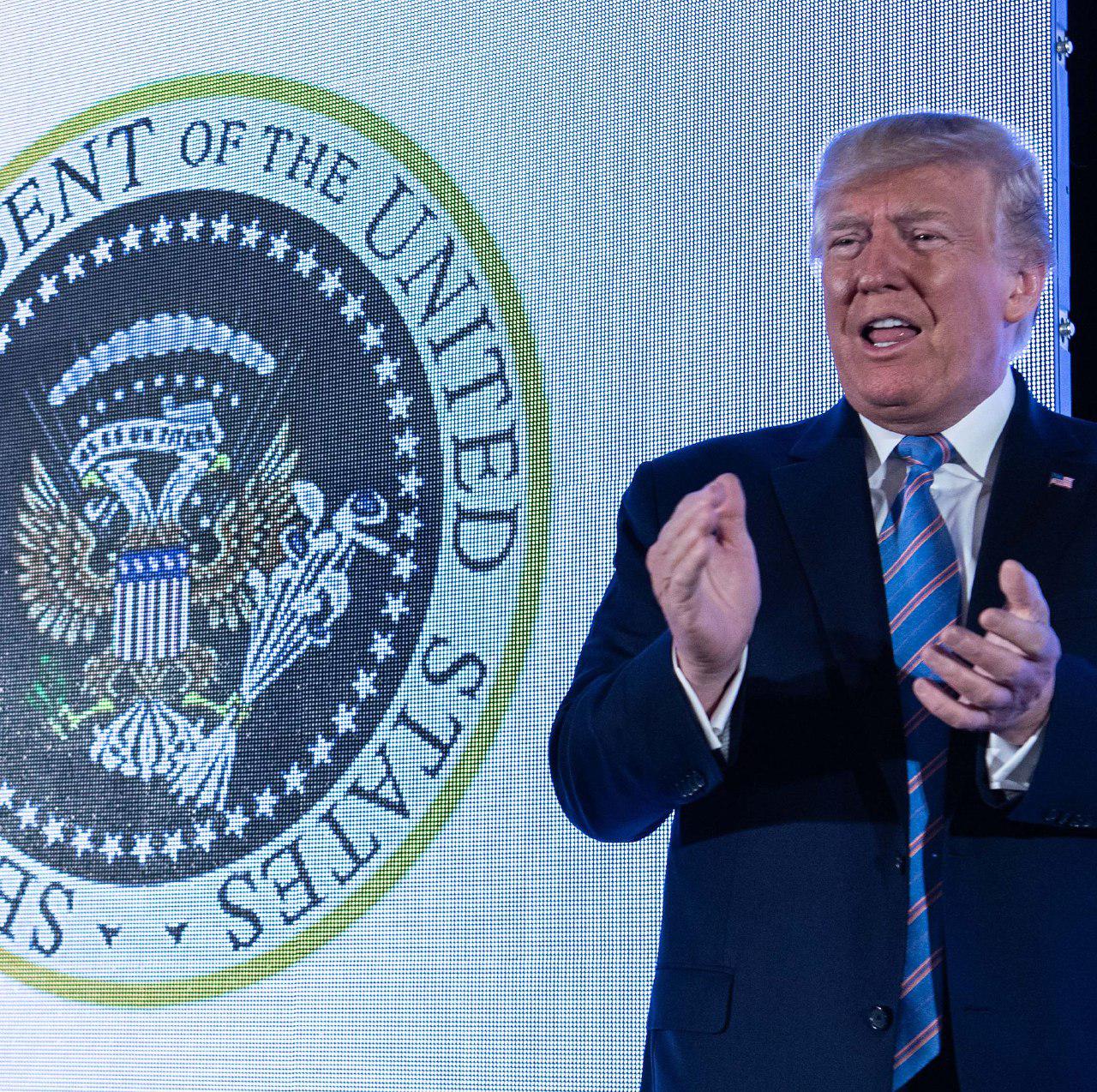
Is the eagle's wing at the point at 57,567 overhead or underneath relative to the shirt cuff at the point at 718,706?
overhead

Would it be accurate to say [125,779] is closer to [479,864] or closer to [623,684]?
[479,864]

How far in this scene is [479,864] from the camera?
7.63ft

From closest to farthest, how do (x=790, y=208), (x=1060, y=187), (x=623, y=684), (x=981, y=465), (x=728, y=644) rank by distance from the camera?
(x=728, y=644), (x=623, y=684), (x=981, y=465), (x=1060, y=187), (x=790, y=208)

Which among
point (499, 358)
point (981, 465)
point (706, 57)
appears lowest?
point (981, 465)

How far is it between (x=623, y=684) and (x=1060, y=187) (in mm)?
1097

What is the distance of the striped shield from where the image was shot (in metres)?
2.70

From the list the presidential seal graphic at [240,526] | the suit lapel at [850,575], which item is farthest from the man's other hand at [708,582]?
the presidential seal graphic at [240,526]

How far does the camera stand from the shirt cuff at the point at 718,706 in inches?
53.0

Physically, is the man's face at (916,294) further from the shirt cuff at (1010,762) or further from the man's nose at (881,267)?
the shirt cuff at (1010,762)

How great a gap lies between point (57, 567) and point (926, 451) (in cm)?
186

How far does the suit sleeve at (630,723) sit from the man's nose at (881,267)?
33 cm

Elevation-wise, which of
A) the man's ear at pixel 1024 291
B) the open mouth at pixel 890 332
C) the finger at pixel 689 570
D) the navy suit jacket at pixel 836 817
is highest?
the man's ear at pixel 1024 291

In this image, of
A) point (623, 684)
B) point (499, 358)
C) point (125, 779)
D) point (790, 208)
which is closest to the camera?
point (623, 684)

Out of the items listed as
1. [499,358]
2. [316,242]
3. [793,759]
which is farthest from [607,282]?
[793,759]
